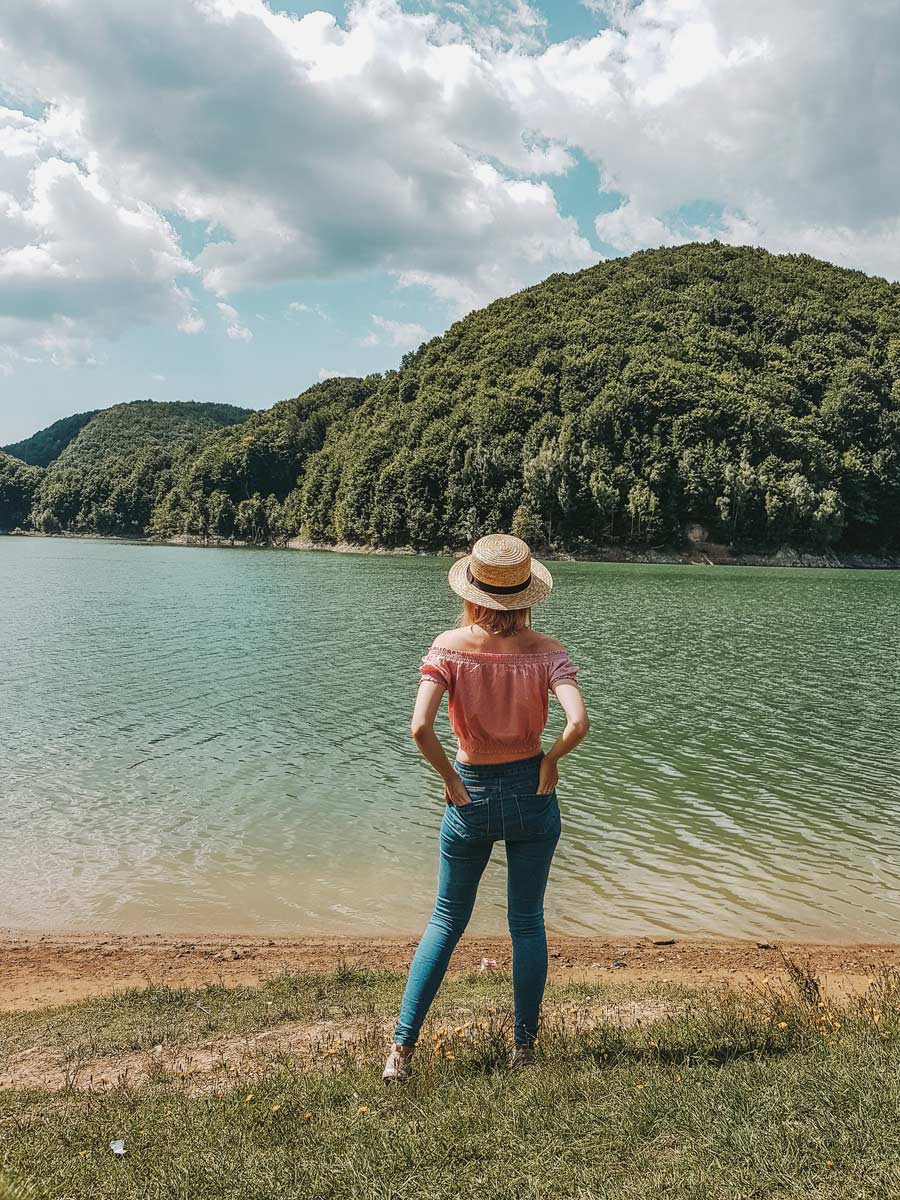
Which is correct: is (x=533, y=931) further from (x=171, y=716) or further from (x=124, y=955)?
(x=171, y=716)

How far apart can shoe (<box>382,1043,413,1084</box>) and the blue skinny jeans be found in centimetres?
7

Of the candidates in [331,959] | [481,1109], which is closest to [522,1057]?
[481,1109]

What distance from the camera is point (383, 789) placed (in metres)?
14.3

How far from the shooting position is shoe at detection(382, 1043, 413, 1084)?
4.60 m

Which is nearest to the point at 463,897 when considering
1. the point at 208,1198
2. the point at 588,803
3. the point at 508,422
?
the point at 208,1198

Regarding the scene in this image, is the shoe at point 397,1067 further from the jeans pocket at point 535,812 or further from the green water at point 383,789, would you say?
the green water at point 383,789

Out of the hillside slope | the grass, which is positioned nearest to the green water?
the grass

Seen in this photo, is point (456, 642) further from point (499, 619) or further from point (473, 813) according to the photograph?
point (473, 813)

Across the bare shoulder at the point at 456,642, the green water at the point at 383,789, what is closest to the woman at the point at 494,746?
the bare shoulder at the point at 456,642

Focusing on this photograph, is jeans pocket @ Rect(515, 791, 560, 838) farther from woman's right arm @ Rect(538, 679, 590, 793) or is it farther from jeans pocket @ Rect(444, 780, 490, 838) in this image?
jeans pocket @ Rect(444, 780, 490, 838)

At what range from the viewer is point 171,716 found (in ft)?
63.5

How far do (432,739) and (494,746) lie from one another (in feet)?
1.40

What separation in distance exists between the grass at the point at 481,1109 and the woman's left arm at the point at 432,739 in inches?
63.8

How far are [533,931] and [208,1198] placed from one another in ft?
6.88
